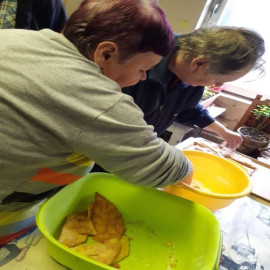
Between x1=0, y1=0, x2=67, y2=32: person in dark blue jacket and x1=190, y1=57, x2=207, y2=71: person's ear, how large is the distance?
580mm

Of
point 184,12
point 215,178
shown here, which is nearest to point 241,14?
point 184,12

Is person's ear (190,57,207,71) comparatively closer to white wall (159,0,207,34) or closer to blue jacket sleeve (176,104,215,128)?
blue jacket sleeve (176,104,215,128)

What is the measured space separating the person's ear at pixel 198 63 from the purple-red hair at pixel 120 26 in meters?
0.43

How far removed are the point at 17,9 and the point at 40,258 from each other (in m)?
0.84

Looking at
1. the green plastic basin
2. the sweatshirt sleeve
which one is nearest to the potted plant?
the green plastic basin

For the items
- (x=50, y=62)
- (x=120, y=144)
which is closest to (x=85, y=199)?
(x=120, y=144)

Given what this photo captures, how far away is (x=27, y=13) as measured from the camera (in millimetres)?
877

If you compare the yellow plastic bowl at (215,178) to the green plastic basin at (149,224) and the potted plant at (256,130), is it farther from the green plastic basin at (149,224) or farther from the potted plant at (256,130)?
the potted plant at (256,130)

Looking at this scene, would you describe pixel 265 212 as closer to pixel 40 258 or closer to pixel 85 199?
pixel 85 199

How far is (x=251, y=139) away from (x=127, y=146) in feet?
5.48

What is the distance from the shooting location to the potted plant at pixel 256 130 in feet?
6.10

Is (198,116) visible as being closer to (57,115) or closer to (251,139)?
(251,139)

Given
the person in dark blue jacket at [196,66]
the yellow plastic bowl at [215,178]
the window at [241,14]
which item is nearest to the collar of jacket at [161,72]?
the person in dark blue jacket at [196,66]

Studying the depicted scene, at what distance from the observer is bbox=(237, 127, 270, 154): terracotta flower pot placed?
6.06 ft
